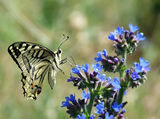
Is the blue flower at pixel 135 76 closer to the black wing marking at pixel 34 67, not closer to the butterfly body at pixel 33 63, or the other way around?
the butterfly body at pixel 33 63

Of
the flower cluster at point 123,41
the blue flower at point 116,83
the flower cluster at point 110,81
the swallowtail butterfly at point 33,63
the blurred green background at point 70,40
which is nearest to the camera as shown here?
the blue flower at point 116,83

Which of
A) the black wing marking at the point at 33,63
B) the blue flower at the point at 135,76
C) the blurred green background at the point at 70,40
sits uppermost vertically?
the blurred green background at the point at 70,40

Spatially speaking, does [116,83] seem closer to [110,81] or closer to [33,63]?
[110,81]

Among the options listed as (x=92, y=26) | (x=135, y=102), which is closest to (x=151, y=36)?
(x=92, y=26)

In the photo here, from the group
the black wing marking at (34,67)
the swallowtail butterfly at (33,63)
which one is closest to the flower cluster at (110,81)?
the swallowtail butterfly at (33,63)

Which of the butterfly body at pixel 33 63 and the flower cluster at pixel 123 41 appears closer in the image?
the flower cluster at pixel 123 41

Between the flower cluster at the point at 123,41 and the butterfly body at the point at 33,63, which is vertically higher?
the butterfly body at the point at 33,63

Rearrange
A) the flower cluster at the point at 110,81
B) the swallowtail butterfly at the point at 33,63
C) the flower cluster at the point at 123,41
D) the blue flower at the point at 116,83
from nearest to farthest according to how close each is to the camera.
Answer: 1. the blue flower at the point at 116,83
2. the flower cluster at the point at 110,81
3. the flower cluster at the point at 123,41
4. the swallowtail butterfly at the point at 33,63

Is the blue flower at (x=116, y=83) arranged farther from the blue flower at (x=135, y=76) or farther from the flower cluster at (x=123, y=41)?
the flower cluster at (x=123, y=41)
